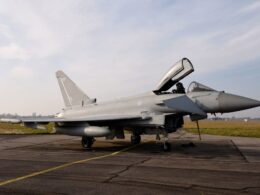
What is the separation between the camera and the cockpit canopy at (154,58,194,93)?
42.7 feet

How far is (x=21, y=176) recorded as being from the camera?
7.48 meters

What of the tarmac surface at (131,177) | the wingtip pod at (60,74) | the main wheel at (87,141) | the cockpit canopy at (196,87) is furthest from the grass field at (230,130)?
the tarmac surface at (131,177)

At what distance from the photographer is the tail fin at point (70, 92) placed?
60.4 feet

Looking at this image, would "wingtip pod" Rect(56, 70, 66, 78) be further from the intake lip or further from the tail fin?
the intake lip

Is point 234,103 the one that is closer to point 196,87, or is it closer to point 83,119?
point 196,87

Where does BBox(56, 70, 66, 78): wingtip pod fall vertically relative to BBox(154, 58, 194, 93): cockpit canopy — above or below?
above

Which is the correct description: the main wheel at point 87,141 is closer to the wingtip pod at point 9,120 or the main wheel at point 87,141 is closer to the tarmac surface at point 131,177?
the wingtip pod at point 9,120

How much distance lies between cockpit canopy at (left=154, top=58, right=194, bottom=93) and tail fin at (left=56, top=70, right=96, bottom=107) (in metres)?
5.98

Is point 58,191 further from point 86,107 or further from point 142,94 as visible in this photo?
point 86,107

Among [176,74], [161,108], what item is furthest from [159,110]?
[176,74]

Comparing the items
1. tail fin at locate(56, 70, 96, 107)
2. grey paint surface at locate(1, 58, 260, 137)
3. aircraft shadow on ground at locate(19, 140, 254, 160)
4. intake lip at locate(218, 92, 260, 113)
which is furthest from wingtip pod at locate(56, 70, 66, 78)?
intake lip at locate(218, 92, 260, 113)

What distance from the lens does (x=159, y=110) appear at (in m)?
13.3

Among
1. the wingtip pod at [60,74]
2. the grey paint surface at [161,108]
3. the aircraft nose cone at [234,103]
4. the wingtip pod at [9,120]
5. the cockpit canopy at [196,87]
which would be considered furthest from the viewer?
the wingtip pod at [60,74]

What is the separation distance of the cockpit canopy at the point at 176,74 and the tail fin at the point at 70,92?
19.6ft
